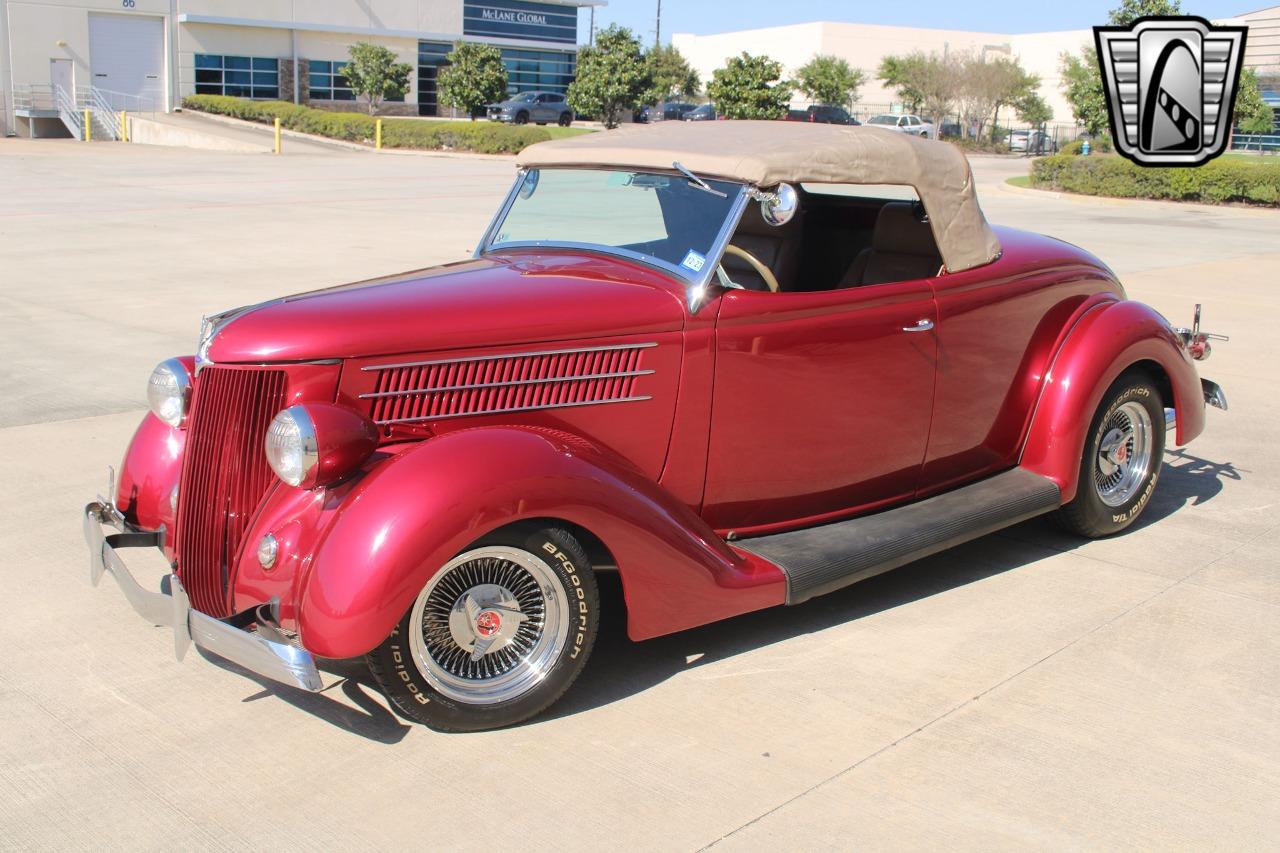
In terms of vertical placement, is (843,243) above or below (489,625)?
above

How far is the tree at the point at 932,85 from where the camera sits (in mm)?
57156

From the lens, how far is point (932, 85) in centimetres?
5731

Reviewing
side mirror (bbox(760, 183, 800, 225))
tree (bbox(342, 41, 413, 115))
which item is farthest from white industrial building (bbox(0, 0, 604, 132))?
side mirror (bbox(760, 183, 800, 225))

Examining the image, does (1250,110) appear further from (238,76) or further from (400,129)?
(238,76)

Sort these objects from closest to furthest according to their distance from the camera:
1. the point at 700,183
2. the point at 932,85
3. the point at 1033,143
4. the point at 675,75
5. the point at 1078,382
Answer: the point at 700,183 → the point at 1078,382 → the point at 1033,143 → the point at 932,85 → the point at 675,75

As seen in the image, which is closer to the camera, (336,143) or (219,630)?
(219,630)

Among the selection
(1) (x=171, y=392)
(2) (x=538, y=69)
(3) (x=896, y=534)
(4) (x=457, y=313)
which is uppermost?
(2) (x=538, y=69)

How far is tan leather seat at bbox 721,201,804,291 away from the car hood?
37 cm

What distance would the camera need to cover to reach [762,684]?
3797mm

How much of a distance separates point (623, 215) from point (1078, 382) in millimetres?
2023

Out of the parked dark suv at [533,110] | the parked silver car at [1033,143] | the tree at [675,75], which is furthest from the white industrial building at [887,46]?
the parked dark suv at [533,110]

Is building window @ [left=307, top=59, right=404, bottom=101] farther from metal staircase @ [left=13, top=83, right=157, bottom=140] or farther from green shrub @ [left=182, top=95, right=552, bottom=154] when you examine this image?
metal staircase @ [left=13, top=83, right=157, bottom=140]

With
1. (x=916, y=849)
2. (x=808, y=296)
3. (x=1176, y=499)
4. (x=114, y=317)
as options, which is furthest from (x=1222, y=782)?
(x=114, y=317)

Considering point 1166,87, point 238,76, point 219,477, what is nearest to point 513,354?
point 219,477
